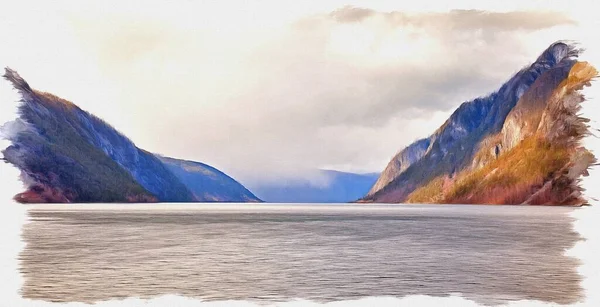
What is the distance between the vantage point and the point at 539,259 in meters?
39.8

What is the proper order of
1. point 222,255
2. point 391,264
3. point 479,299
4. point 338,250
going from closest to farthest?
point 479,299 < point 391,264 < point 222,255 < point 338,250

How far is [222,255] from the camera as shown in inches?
1681

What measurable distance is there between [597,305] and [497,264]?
13881mm

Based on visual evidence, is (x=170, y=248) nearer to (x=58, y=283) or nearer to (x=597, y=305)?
(x=58, y=283)

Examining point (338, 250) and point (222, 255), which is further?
point (338, 250)

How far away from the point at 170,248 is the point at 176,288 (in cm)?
2010

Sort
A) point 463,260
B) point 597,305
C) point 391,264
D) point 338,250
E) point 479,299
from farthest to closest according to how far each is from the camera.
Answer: point 338,250
point 463,260
point 391,264
point 479,299
point 597,305

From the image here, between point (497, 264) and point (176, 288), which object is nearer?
point (176, 288)

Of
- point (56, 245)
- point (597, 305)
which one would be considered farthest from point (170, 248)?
point (597, 305)

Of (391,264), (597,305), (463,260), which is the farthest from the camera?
(463,260)

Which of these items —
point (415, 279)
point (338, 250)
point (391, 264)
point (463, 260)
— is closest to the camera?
point (415, 279)

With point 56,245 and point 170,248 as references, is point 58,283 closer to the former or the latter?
point 170,248

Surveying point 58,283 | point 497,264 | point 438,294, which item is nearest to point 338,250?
point 497,264

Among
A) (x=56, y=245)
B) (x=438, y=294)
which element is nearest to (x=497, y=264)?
(x=438, y=294)
